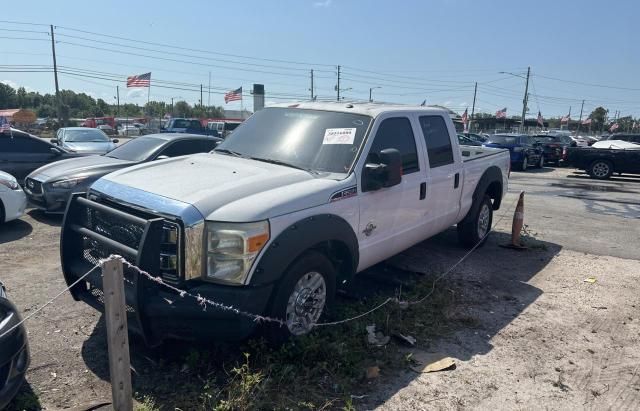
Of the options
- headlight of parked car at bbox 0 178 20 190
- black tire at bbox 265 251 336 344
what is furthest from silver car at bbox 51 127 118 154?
black tire at bbox 265 251 336 344

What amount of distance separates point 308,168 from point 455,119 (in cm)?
293

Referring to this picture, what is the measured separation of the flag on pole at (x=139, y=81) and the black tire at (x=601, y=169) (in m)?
34.8

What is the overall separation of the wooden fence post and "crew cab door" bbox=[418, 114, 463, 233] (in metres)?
3.44

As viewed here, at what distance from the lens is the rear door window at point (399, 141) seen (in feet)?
14.9

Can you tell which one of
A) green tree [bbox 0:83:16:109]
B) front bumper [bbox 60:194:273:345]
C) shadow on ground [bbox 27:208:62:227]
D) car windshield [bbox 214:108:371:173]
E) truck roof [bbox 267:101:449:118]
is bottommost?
shadow on ground [bbox 27:208:62:227]

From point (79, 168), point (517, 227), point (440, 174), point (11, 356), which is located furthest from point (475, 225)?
point (79, 168)

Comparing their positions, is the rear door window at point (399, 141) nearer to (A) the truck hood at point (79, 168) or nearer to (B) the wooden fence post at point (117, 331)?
(B) the wooden fence post at point (117, 331)

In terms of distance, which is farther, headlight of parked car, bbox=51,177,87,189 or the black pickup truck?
the black pickup truck

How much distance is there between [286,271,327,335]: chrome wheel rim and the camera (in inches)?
144

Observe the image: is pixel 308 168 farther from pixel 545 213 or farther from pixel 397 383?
pixel 545 213

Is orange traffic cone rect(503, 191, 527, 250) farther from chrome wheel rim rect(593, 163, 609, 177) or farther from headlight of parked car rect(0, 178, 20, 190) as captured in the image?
chrome wheel rim rect(593, 163, 609, 177)

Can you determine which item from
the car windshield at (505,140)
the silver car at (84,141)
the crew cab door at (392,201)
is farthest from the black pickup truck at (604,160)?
the silver car at (84,141)

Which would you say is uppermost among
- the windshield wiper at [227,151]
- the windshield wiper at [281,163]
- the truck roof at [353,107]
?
the truck roof at [353,107]

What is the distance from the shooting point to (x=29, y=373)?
3.48 metres
